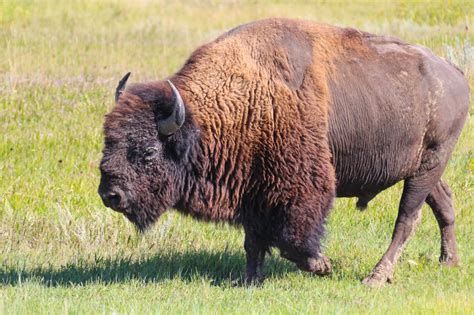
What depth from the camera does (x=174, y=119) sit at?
728 centimetres

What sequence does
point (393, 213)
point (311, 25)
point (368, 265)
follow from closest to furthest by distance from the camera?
point (311, 25), point (368, 265), point (393, 213)

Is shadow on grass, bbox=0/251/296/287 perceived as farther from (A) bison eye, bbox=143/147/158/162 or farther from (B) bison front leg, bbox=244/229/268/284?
(A) bison eye, bbox=143/147/158/162

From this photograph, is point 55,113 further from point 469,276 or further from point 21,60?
point 469,276

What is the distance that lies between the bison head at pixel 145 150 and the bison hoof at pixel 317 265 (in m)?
1.25

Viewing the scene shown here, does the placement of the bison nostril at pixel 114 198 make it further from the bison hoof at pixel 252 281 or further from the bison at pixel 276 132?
the bison hoof at pixel 252 281

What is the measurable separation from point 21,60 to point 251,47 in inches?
448

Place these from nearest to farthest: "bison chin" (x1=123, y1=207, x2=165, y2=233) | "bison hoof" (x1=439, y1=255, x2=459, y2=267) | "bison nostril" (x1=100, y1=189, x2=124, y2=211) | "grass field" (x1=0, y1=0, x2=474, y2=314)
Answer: "grass field" (x1=0, y1=0, x2=474, y2=314) → "bison nostril" (x1=100, y1=189, x2=124, y2=211) → "bison chin" (x1=123, y1=207, x2=165, y2=233) → "bison hoof" (x1=439, y1=255, x2=459, y2=267)

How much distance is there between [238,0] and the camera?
33406 mm

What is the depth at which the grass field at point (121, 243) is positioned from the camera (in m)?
6.94

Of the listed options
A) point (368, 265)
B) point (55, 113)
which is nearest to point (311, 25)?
point (368, 265)

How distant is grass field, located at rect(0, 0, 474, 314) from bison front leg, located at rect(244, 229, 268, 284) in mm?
135

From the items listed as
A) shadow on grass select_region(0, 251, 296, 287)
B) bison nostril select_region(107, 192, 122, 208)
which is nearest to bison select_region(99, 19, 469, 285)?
bison nostril select_region(107, 192, 122, 208)

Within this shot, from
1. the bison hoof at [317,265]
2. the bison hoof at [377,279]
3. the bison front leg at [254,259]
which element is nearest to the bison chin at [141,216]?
the bison front leg at [254,259]

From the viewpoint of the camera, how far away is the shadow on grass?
7.84 m
